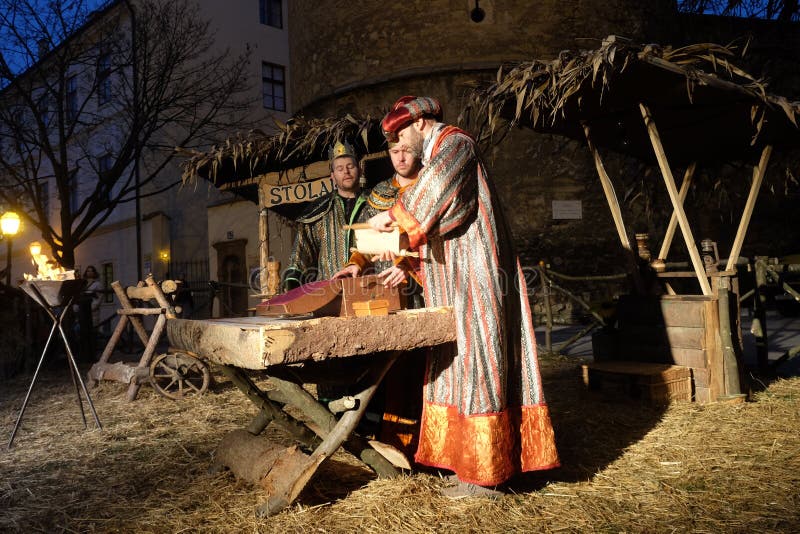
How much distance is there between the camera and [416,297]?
332 cm

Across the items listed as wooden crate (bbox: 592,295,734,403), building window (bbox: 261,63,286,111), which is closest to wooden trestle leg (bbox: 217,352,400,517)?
wooden crate (bbox: 592,295,734,403)

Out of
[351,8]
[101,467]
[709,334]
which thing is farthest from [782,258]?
[101,467]

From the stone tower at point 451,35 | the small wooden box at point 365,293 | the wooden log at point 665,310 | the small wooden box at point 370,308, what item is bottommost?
the wooden log at point 665,310

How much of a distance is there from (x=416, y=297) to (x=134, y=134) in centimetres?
983

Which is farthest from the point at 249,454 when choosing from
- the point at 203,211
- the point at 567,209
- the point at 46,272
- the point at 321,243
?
the point at 203,211

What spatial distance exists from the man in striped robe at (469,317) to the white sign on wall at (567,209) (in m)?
9.40

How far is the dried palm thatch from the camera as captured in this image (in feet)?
16.6

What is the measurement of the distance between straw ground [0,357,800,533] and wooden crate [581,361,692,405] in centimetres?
10

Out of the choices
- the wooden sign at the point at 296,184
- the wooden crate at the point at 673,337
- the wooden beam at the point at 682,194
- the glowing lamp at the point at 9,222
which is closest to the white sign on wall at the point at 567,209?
the wooden beam at the point at 682,194

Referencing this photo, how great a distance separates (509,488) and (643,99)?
3320 millimetres

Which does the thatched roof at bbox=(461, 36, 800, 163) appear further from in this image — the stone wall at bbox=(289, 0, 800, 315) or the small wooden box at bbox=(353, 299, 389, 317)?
the stone wall at bbox=(289, 0, 800, 315)

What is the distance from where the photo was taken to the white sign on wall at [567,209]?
38.3 feet

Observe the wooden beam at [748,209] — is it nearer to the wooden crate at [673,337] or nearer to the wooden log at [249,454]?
the wooden crate at [673,337]

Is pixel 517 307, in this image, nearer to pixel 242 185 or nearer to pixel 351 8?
pixel 242 185
